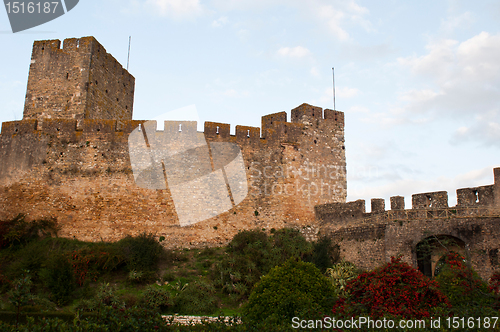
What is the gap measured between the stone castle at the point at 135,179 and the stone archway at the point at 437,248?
156 mm

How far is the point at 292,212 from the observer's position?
1891 centimetres

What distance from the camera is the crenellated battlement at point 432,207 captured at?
13709mm

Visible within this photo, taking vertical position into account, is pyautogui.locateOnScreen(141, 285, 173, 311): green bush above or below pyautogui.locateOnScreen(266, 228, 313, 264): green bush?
below

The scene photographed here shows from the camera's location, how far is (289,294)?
10562 millimetres

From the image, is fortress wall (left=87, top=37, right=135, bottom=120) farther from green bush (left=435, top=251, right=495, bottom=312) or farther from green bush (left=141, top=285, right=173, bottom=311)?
green bush (left=435, top=251, right=495, bottom=312)

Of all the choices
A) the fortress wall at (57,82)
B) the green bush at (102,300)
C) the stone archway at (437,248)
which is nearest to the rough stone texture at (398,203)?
the stone archway at (437,248)

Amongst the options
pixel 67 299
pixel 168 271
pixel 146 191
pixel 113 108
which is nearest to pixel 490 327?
pixel 168 271

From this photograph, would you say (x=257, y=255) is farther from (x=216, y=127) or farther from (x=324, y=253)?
(x=216, y=127)

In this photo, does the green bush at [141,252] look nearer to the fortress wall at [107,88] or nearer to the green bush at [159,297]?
the green bush at [159,297]

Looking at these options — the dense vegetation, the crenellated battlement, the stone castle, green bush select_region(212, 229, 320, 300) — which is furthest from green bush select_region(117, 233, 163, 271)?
the crenellated battlement

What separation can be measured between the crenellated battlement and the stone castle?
62 millimetres

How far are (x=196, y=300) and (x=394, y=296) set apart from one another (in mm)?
6712

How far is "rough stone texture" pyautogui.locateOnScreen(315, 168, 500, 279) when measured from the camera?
43.9 feet

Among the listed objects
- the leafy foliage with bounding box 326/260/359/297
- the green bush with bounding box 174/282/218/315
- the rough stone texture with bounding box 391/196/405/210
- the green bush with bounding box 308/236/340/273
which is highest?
the rough stone texture with bounding box 391/196/405/210
